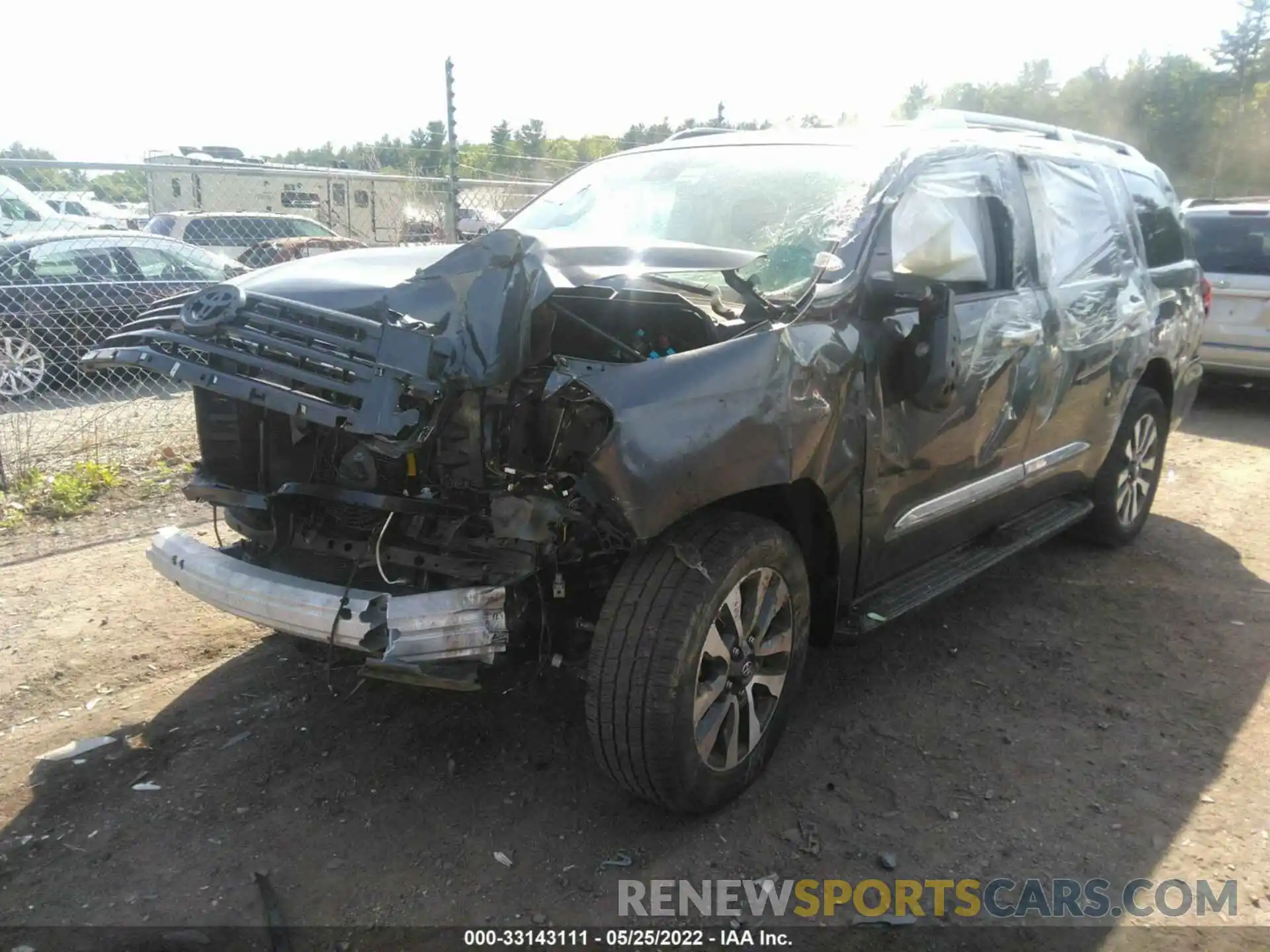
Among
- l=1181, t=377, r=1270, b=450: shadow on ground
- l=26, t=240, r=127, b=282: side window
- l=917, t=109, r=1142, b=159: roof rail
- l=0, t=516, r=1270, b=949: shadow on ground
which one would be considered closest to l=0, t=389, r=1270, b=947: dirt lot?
l=0, t=516, r=1270, b=949: shadow on ground

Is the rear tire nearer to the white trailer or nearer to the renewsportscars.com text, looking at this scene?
the renewsportscars.com text

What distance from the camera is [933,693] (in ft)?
11.9

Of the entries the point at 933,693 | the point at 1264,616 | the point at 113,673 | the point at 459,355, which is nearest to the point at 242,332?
the point at 459,355

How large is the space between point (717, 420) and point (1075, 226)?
267cm

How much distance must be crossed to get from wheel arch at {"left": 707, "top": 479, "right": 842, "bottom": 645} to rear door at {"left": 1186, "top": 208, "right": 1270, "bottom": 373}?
6675mm

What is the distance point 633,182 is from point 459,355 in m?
1.79

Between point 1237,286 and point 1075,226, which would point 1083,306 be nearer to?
point 1075,226

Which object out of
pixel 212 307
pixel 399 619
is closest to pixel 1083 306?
pixel 399 619

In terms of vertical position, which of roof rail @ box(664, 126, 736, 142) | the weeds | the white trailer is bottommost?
the weeds

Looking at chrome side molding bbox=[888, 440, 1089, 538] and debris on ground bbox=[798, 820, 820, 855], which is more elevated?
chrome side molding bbox=[888, 440, 1089, 538]

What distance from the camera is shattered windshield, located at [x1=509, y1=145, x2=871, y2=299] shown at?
310 cm

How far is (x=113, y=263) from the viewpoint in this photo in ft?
27.2

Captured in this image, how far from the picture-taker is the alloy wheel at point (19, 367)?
6.79 m

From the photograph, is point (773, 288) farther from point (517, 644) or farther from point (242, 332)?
point (242, 332)
